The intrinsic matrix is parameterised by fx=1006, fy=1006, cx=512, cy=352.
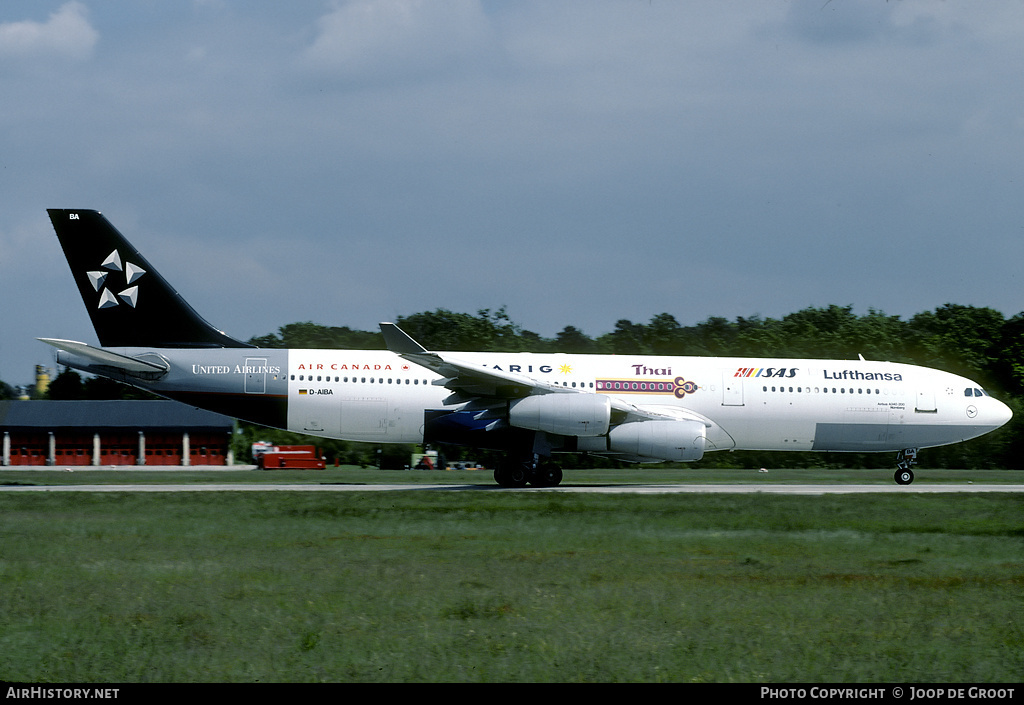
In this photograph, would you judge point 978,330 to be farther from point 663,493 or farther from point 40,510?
point 40,510

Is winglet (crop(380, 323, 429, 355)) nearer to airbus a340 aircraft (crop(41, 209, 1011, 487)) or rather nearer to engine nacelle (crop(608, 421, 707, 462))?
airbus a340 aircraft (crop(41, 209, 1011, 487))

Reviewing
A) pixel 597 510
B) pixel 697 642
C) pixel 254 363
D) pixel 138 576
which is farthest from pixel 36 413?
pixel 697 642

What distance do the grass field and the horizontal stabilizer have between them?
693 centimetres

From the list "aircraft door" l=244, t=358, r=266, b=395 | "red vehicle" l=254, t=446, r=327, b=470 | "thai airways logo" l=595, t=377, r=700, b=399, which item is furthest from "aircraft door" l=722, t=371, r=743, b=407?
"red vehicle" l=254, t=446, r=327, b=470

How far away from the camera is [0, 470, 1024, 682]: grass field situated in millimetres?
7348

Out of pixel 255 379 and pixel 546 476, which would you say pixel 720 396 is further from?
pixel 255 379

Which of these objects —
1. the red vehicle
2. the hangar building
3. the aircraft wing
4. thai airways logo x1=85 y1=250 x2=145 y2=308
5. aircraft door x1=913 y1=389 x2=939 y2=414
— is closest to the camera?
the aircraft wing

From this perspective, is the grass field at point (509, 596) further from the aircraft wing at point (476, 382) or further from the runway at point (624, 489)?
the aircraft wing at point (476, 382)

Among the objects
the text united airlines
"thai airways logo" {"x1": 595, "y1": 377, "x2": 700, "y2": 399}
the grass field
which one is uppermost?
the text united airlines

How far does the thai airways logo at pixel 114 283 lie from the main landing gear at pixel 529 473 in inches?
427

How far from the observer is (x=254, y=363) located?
26531 mm

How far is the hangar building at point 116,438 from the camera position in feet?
209

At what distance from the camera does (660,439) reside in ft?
82.7

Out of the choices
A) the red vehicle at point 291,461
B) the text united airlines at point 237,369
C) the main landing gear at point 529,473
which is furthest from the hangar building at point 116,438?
the main landing gear at point 529,473
